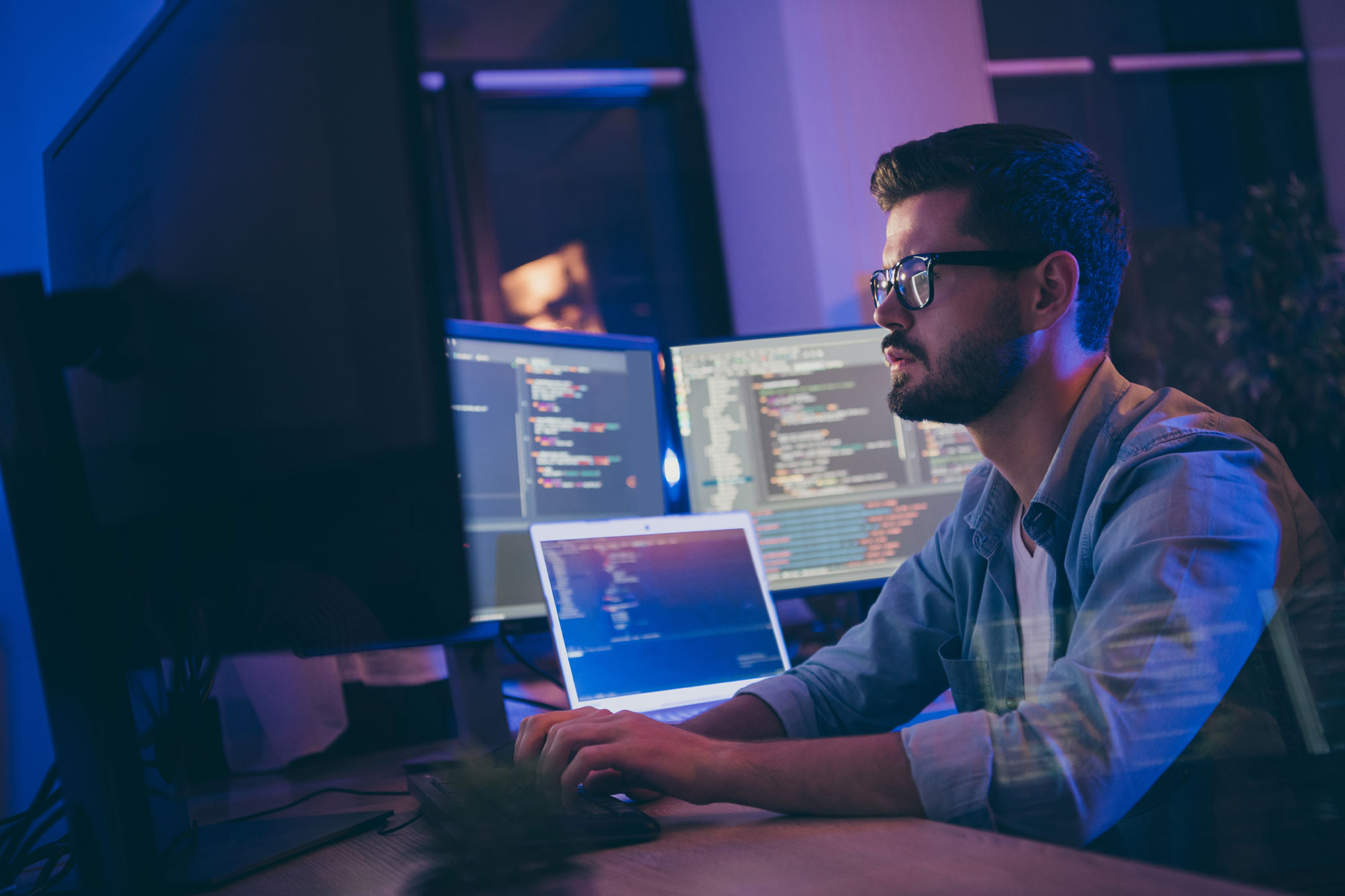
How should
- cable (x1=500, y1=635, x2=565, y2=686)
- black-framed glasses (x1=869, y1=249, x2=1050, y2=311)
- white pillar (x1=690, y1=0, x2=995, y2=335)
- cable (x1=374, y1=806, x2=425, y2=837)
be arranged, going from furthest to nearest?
white pillar (x1=690, y1=0, x2=995, y2=335)
cable (x1=500, y1=635, x2=565, y2=686)
black-framed glasses (x1=869, y1=249, x2=1050, y2=311)
cable (x1=374, y1=806, x2=425, y2=837)

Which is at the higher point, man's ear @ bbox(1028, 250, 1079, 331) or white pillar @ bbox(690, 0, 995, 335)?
white pillar @ bbox(690, 0, 995, 335)

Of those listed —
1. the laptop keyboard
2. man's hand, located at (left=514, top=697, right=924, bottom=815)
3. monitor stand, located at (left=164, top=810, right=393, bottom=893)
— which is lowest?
the laptop keyboard

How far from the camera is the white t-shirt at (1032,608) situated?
1.00m

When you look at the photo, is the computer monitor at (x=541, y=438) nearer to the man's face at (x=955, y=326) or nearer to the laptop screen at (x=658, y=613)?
the laptop screen at (x=658, y=613)

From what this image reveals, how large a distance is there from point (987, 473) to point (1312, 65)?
10.4 feet

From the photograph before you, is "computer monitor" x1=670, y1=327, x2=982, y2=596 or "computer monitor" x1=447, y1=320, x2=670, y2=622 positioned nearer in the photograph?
"computer monitor" x1=447, y1=320, x2=670, y2=622

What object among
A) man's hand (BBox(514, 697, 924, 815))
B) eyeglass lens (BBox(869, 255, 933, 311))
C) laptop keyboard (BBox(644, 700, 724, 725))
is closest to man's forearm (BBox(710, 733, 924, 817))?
man's hand (BBox(514, 697, 924, 815))

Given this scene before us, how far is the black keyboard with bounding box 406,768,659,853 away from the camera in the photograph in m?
0.50

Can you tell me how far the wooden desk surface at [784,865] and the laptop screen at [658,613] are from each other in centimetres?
49

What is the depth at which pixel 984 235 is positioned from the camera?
43.5 inches

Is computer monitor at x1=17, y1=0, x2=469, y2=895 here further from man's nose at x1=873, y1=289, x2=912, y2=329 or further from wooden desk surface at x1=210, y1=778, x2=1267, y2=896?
man's nose at x1=873, y1=289, x2=912, y2=329

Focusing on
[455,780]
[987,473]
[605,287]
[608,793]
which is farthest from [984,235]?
[605,287]

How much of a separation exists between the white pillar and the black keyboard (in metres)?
1.81

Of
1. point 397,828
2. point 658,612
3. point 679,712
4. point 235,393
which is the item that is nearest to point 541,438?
point 658,612
